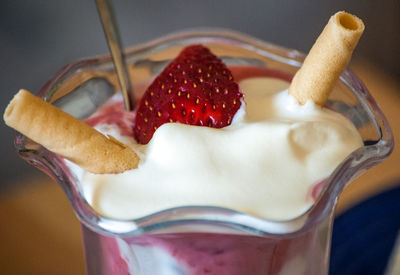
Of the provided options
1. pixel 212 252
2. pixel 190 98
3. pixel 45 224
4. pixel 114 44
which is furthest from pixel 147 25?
pixel 212 252

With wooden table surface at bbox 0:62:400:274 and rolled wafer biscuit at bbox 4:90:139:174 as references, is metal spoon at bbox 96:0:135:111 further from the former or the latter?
wooden table surface at bbox 0:62:400:274

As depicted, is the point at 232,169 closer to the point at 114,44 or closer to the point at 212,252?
the point at 212,252

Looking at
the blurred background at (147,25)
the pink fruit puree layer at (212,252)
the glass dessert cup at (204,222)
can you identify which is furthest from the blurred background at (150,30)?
the pink fruit puree layer at (212,252)

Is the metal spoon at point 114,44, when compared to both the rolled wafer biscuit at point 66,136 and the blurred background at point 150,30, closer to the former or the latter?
the rolled wafer biscuit at point 66,136

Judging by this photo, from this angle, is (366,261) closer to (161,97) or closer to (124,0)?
(161,97)

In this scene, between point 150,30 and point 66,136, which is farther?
point 150,30

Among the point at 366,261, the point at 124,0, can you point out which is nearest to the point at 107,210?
the point at 366,261

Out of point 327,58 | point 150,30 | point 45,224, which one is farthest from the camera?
point 150,30
